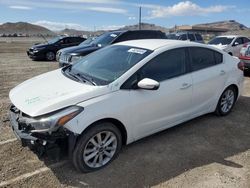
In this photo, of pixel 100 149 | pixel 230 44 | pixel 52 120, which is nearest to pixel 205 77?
pixel 100 149

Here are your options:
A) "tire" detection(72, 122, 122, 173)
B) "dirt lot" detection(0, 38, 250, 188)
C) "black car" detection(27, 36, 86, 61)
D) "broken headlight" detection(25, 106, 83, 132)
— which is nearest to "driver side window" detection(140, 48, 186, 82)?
"tire" detection(72, 122, 122, 173)

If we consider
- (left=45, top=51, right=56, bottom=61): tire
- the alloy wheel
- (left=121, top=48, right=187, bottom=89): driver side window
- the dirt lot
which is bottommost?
the dirt lot

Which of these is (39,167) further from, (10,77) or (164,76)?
(10,77)

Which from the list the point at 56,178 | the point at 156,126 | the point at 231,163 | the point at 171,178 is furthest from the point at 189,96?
the point at 56,178

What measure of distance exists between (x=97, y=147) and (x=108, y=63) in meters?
1.40

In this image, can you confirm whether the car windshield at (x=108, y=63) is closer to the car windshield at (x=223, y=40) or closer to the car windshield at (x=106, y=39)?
the car windshield at (x=106, y=39)

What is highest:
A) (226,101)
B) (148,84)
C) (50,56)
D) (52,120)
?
(148,84)

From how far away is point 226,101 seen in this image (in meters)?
5.81

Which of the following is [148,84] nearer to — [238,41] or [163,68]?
[163,68]

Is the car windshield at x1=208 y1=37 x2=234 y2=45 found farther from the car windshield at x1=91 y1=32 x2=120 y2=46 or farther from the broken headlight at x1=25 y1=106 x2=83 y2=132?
the broken headlight at x1=25 y1=106 x2=83 y2=132

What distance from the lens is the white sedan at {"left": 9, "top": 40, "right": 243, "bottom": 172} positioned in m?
3.43

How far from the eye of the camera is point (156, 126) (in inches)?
171

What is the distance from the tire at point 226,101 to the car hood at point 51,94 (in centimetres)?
286

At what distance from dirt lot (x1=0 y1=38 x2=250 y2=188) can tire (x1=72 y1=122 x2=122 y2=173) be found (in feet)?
0.37
